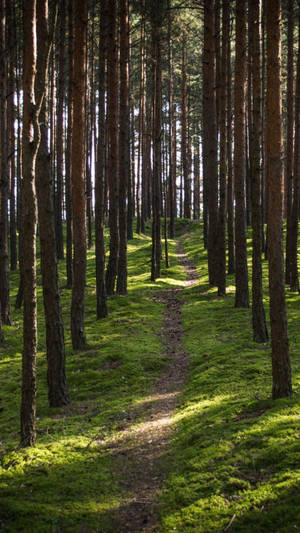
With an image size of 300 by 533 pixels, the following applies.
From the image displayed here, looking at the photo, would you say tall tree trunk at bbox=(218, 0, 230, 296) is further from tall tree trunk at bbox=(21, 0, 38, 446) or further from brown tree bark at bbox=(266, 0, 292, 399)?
tall tree trunk at bbox=(21, 0, 38, 446)

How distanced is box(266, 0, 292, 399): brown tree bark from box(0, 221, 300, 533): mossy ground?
0.62 metres

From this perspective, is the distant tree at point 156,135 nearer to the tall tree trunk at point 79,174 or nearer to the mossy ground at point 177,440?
the mossy ground at point 177,440

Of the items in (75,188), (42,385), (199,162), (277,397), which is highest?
(199,162)

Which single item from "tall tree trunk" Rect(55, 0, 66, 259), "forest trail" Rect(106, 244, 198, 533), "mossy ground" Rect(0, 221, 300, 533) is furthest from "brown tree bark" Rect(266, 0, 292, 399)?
"tall tree trunk" Rect(55, 0, 66, 259)

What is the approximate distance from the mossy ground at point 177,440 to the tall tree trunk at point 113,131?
6.07m

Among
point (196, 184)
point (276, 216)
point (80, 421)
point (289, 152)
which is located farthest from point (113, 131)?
point (196, 184)

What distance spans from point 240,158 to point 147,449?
12.0m

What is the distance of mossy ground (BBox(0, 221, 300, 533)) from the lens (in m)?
6.14

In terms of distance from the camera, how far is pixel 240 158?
694 inches

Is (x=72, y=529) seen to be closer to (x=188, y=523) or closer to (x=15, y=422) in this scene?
(x=188, y=523)

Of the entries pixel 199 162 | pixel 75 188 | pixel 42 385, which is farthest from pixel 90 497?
pixel 199 162

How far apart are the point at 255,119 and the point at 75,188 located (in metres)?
5.29

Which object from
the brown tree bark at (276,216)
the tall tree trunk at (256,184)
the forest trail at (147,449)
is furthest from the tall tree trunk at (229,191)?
the brown tree bark at (276,216)

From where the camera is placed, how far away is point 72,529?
6.04 m
